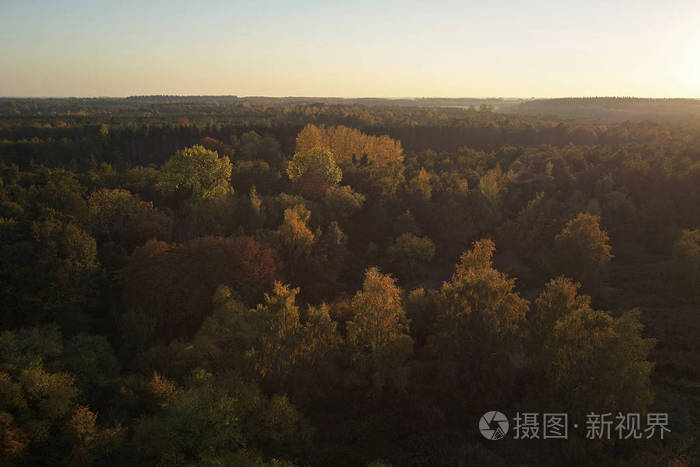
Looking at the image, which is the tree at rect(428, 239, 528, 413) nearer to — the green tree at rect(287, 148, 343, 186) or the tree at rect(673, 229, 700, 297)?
the tree at rect(673, 229, 700, 297)

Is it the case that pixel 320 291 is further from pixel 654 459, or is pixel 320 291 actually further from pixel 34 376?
pixel 654 459

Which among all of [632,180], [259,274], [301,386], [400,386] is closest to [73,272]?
[259,274]

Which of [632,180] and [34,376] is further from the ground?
[632,180]

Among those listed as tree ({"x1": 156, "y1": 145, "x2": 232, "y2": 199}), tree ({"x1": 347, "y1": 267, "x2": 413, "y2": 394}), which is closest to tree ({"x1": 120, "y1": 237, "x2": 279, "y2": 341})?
tree ({"x1": 347, "y1": 267, "x2": 413, "y2": 394})

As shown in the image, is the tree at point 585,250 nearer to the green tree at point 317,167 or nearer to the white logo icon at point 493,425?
the white logo icon at point 493,425

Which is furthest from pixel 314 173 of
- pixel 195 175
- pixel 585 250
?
pixel 585 250

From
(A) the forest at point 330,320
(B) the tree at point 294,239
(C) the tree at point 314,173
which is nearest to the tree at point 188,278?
(A) the forest at point 330,320
